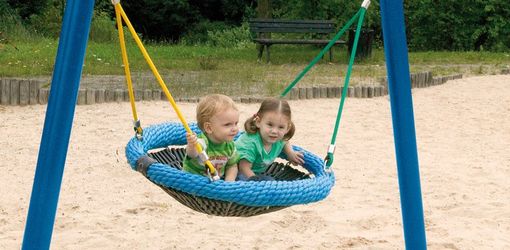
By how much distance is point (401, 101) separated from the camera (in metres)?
2.18

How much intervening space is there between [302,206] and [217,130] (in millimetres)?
1451

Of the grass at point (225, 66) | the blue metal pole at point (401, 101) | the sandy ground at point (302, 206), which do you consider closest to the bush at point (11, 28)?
the grass at point (225, 66)

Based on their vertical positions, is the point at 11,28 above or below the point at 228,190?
above

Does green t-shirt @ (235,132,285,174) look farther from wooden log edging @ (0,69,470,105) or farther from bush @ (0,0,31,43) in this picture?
bush @ (0,0,31,43)

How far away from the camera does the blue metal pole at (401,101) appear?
84.9 inches

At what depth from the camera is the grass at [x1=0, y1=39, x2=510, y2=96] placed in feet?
28.0

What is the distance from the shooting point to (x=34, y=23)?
49.8 ft

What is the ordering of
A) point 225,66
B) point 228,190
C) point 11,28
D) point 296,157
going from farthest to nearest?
point 11,28 < point 225,66 < point 296,157 < point 228,190

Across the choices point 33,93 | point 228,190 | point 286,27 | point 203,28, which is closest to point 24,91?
point 33,93

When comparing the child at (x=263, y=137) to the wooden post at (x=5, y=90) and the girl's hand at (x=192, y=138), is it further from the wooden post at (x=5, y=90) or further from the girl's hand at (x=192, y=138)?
the wooden post at (x=5, y=90)

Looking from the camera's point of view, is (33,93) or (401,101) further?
(33,93)

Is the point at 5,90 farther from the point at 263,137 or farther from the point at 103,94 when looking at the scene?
the point at 263,137

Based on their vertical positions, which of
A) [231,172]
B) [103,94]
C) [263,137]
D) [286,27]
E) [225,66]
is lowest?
[231,172]

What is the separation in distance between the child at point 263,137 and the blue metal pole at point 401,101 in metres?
1.03
